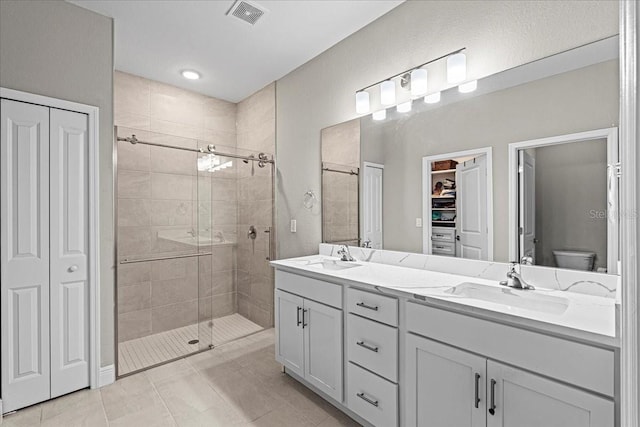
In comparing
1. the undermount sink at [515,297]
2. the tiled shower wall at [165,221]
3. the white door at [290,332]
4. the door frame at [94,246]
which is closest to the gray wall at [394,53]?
the tiled shower wall at [165,221]

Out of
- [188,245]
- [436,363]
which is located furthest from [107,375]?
[436,363]

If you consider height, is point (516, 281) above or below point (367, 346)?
above

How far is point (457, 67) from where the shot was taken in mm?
1899

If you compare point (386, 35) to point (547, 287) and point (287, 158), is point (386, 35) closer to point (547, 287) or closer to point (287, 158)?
point (287, 158)

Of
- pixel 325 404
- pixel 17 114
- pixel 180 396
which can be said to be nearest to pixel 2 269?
pixel 17 114

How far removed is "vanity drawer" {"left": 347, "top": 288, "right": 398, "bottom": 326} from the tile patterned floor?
698 millimetres

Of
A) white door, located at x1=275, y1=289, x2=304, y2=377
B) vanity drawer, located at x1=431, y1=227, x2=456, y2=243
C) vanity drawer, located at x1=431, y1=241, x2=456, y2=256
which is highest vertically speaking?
vanity drawer, located at x1=431, y1=227, x2=456, y2=243

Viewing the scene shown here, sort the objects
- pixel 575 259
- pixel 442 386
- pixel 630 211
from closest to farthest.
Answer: pixel 630 211 < pixel 442 386 < pixel 575 259

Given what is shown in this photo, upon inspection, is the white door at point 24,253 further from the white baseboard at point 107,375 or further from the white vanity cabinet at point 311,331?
the white vanity cabinet at point 311,331

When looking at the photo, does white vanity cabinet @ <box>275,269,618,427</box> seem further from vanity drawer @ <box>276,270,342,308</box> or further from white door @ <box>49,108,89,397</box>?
white door @ <box>49,108,89,397</box>

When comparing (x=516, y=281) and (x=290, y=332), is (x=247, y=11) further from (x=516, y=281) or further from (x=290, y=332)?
(x=516, y=281)

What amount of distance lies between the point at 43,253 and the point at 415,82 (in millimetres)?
2631

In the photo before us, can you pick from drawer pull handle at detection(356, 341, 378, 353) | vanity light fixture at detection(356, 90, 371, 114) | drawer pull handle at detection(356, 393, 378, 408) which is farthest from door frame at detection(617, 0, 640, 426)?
vanity light fixture at detection(356, 90, 371, 114)

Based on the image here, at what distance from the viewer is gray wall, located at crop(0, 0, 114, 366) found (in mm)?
2039
